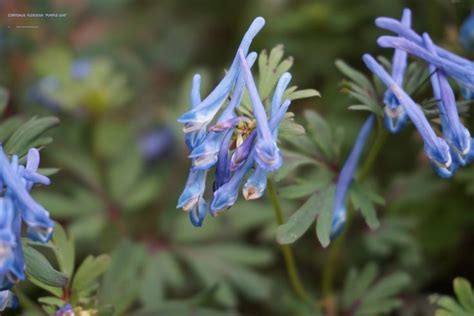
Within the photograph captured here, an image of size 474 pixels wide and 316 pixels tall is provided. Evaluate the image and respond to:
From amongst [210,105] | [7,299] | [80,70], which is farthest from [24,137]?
[80,70]

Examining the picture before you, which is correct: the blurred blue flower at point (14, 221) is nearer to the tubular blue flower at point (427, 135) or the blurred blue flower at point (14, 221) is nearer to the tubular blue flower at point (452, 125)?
the tubular blue flower at point (427, 135)

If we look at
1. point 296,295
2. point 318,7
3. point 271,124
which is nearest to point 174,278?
point 296,295

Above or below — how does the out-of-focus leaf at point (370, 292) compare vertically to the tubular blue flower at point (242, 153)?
below

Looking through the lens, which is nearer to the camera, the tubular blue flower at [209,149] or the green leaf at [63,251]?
the tubular blue flower at [209,149]

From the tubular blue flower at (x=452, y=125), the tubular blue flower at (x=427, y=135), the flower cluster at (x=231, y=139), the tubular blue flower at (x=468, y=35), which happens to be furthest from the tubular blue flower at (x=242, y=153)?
the tubular blue flower at (x=468, y=35)

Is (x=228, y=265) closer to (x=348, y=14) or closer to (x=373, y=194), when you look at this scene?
(x=373, y=194)

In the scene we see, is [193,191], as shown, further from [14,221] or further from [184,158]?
[184,158]

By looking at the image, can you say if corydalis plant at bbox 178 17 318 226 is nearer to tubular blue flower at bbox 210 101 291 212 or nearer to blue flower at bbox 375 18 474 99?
tubular blue flower at bbox 210 101 291 212
